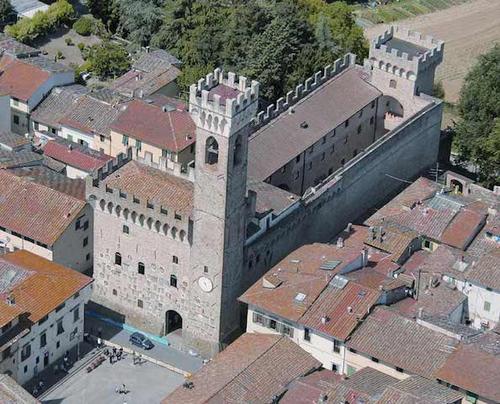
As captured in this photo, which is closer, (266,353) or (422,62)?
(266,353)

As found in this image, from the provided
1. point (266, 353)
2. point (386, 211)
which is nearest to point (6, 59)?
point (386, 211)

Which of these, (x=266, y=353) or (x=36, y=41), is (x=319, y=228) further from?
(x=36, y=41)

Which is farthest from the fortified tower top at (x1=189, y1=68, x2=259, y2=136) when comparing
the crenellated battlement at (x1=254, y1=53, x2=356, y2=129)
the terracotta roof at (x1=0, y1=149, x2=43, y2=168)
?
the terracotta roof at (x1=0, y1=149, x2=43, y2=168)

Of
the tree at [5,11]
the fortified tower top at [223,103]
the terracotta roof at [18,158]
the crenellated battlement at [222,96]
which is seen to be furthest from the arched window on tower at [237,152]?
the tree at [5,11]

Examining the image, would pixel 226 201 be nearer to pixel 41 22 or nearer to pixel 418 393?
pixel 418 393

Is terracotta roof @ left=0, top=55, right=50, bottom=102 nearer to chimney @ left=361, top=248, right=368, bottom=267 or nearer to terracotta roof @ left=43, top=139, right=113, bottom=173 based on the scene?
terracotta roof @ left=43, top=139, right=113, bottom=173

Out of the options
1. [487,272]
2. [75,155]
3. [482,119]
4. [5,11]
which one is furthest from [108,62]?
[487,272]
